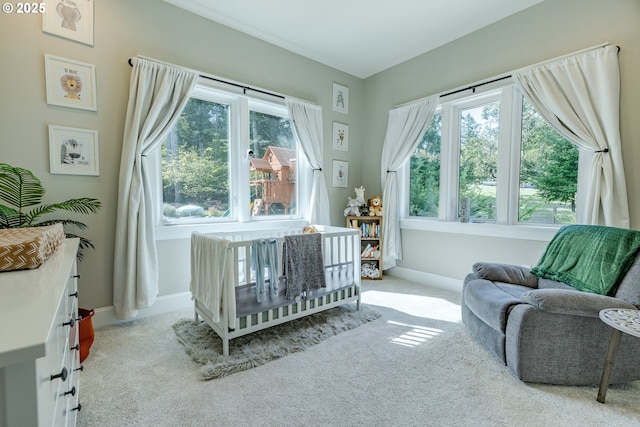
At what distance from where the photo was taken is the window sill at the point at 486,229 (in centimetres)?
263

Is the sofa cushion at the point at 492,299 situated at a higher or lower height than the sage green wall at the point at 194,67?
lower

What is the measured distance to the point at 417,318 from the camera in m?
2.56

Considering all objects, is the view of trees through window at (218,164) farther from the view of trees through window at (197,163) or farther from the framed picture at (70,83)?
the framed picture at (70,83)

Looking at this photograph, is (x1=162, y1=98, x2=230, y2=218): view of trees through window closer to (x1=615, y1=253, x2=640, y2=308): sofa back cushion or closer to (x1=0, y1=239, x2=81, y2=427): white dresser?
(x1=0, y1=239, x2=81, y2=427): white dresser

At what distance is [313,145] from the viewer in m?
3.58

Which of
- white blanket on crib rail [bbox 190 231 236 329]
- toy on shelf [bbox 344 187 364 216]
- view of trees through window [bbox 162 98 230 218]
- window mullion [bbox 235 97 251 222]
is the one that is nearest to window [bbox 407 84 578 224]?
toy on shelf [bbox 344 187 364 216]

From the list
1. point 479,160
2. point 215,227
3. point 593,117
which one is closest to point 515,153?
point 479,160

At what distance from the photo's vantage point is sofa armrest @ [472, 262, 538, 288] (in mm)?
2270

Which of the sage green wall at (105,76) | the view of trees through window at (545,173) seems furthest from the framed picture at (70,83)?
the view of trees through window at (545,173)

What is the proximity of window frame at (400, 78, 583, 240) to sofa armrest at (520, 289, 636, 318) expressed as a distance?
115 cm

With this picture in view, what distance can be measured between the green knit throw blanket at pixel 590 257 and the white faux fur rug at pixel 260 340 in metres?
1.41

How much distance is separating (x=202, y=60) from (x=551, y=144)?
11.0 ft

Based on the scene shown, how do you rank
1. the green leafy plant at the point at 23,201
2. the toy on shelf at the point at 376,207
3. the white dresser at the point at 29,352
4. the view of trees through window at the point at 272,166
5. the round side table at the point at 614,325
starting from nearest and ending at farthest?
the white dresser at the point at 29,352 → the round side table at the point at 614,325 → the green leafy plant at the point at 23,201 → the view of trees through window at the point at 272,166 → the toy on shelf at the point at 376,207

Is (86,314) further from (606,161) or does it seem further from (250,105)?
(606,161)
